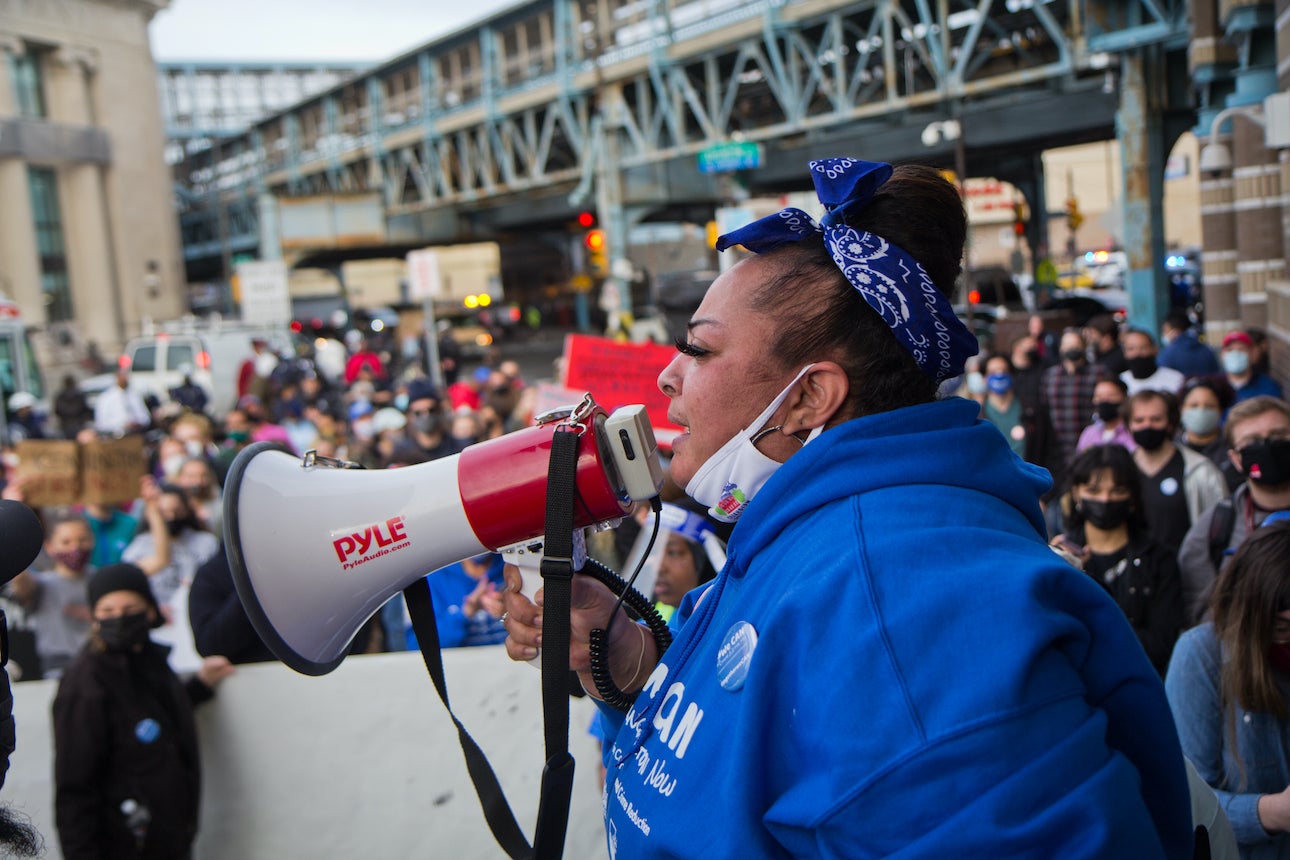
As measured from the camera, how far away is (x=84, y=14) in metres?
34.8

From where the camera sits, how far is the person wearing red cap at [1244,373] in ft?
23.9

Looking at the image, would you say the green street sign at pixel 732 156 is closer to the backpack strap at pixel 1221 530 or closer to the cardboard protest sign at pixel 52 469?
the cardboard protest sign at pixel 52 469

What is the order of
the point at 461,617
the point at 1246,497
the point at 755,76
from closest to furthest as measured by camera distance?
the point at 1246,497
the point at 461,617
the point at 755,76

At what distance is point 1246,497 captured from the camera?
149 inches

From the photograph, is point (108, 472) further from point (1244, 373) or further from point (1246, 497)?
point (1244, 373)

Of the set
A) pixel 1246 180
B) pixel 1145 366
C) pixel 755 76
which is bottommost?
pixel 1145 366

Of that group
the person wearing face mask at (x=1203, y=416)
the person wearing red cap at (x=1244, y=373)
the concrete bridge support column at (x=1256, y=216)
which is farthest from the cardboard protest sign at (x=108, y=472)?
the concrete bridge support column at (x=1256, y=216)

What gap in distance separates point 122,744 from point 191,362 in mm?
17828

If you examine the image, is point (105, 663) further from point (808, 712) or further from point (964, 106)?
point (964, 106)

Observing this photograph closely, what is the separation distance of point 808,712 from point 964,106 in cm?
2181

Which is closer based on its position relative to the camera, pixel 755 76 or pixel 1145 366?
pixel 1145 366

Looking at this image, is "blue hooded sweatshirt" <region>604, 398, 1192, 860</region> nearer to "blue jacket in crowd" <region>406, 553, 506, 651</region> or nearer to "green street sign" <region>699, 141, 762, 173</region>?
"blue jacket in crowd" <region>406, 553, 506, 651</region>

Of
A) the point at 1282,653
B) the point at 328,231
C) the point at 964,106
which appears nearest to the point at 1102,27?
the point at 964,106

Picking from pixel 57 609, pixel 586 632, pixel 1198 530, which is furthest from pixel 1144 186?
pixel 586 632
